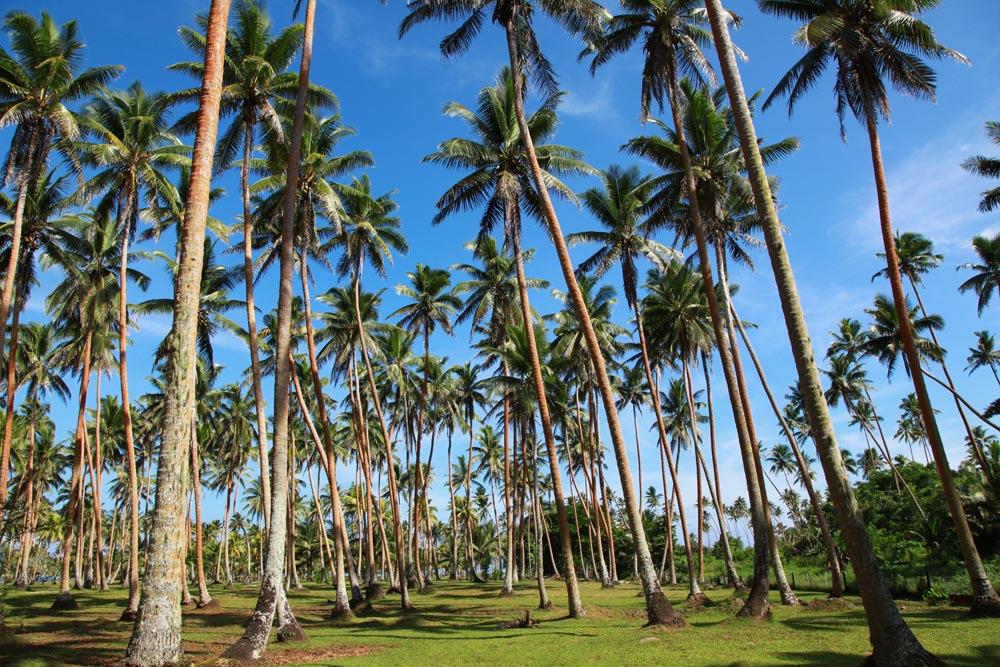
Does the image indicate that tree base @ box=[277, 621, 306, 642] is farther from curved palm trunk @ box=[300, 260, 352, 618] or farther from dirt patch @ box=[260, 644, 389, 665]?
curved palm trunk @ box=[300, 260, 352, 618]

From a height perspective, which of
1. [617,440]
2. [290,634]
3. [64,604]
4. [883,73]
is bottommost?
[290,634]

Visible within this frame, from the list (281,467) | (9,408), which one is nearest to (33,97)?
(9,408)

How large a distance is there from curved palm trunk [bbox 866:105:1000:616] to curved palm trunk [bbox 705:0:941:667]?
7.68m

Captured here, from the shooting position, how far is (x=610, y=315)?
34.7 meters

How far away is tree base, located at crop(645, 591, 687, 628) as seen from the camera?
1446 centimetres

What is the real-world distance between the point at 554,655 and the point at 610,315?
24.6 m

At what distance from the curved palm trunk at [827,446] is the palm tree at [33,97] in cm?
1921

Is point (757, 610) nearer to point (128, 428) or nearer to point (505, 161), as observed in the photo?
point (505, 161)

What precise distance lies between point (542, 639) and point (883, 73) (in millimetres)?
17266

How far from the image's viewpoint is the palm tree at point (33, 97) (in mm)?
17438

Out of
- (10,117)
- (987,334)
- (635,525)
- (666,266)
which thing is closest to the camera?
(635,525)

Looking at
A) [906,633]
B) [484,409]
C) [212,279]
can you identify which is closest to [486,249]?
[212,279]

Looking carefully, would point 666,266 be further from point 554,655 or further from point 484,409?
point 484,409

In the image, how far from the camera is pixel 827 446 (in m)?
8.56
